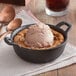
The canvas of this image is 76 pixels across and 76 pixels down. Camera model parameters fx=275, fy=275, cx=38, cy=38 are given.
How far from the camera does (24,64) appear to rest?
0.65 meters

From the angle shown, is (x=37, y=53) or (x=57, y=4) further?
(x=57, y=4)

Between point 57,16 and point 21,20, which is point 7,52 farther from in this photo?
point 57,16

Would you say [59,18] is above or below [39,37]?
below

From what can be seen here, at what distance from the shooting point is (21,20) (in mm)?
831

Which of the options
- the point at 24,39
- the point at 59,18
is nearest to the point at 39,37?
the point at 24,39

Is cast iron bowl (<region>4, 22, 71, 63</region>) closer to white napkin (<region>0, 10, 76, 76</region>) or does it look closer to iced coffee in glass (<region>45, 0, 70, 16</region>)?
white napkin (<region>0, 10, 76, 76</region>)

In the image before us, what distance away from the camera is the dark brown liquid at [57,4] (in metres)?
0.89

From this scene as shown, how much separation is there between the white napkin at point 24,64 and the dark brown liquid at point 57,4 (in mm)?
225

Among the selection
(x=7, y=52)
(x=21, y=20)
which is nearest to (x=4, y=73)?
(x=7, y=52)

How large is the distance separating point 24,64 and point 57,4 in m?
0.31

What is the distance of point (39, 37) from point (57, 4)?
0.28m

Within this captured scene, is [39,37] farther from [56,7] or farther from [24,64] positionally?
[56,7]

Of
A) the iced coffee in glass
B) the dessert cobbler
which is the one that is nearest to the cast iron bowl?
the dessert cobbler

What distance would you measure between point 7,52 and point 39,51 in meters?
0.12
